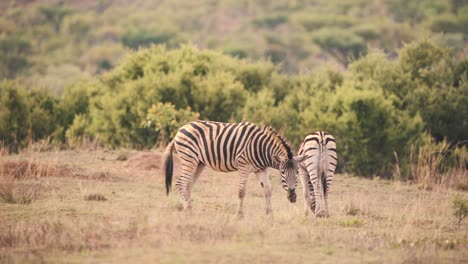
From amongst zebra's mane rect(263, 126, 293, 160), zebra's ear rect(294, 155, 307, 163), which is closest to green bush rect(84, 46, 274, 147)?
zebra's mane rect(263, 126, 293, 160)

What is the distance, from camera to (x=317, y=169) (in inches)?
524

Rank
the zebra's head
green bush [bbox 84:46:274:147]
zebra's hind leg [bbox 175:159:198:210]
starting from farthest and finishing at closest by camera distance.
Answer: green bush [bbox 84:46:274:147] < zebra's hind leg [bbox 175:159:198:210] < the zebra's head

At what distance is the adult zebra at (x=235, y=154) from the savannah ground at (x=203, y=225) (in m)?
0.51

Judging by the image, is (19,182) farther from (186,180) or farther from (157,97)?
(157,97)

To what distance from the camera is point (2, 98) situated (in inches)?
1104

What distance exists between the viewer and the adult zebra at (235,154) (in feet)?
41.6

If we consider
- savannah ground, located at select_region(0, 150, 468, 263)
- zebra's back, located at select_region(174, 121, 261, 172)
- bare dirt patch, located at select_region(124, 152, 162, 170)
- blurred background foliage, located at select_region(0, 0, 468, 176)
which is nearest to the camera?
savannah ground, located at select_region(0, 150, 468, 263)

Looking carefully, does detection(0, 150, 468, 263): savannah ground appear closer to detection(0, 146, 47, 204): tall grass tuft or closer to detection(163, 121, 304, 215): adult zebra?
detection(0, 146, 47, 204): tall grass tuft

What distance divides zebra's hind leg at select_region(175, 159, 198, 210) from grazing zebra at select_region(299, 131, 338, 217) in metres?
1.90

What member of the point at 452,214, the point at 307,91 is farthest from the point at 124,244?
the point at 307,91

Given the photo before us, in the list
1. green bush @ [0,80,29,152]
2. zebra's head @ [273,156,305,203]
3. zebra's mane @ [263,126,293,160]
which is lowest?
green bush @ [0,80,29,152]

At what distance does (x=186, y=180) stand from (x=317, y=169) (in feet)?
7.51

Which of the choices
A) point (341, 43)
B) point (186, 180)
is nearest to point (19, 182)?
point (186, 180)

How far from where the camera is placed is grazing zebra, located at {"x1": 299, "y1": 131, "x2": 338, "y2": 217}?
13.2 metres
